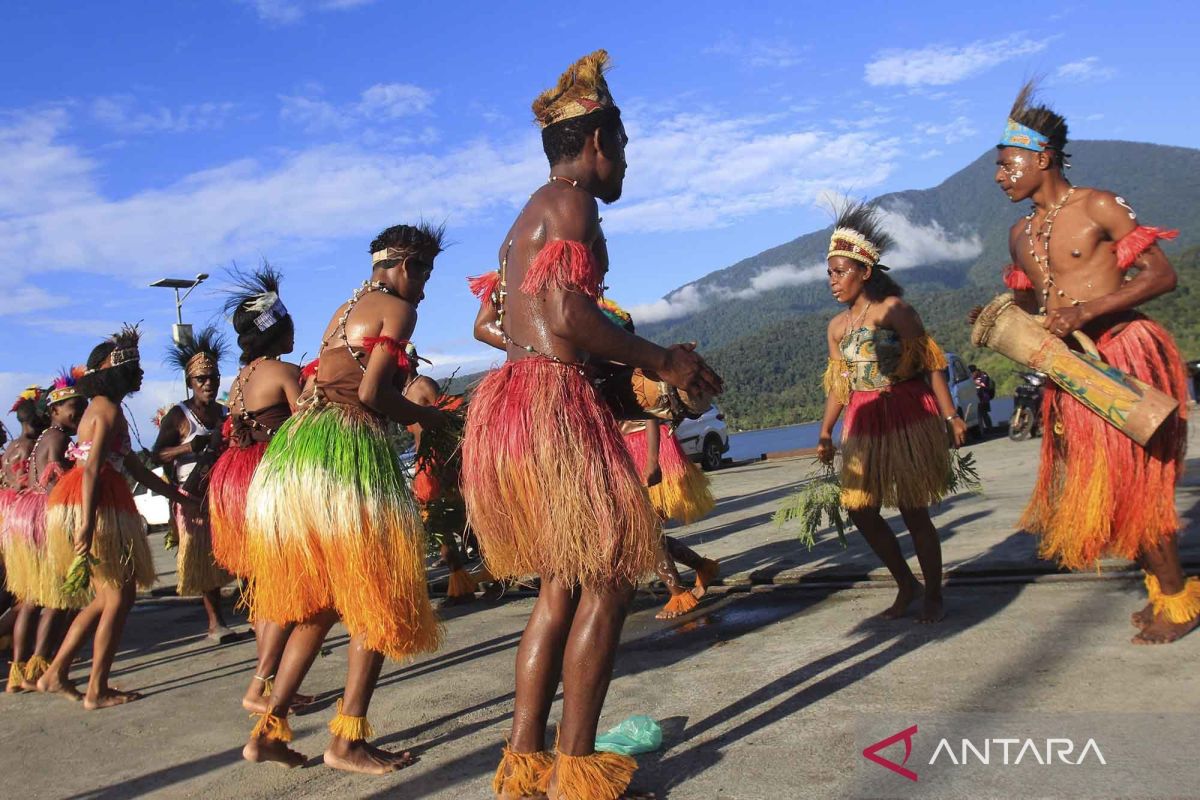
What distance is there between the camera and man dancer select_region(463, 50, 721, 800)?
8.23 ft

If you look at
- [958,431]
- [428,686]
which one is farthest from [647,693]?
[958,431]

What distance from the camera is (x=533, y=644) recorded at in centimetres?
261

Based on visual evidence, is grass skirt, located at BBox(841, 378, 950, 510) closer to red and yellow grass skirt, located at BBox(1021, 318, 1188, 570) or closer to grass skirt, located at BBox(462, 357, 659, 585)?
red and yellow grass skirt, located at BBox(1021, 318, 1188, 570)

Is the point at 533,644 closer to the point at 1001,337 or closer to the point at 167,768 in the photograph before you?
the point at 167,768

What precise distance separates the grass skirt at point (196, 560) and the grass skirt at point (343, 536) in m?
3.13

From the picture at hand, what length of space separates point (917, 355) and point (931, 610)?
123 cm

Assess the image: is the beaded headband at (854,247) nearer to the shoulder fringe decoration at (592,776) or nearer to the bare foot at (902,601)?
Answer: the bare foot at (902,601)

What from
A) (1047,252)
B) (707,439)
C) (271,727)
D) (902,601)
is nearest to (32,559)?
(271,727)

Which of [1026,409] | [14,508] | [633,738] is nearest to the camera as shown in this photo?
[633,738]

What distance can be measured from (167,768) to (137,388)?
7.48ft

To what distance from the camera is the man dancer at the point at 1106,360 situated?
3.58 m

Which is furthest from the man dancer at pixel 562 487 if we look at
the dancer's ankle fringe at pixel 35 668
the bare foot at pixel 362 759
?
the dancer's ankle fringe at pixel 35 668

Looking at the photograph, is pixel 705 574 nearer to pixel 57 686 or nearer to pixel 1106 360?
pixel 1106 360

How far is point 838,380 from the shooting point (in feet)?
16.2
